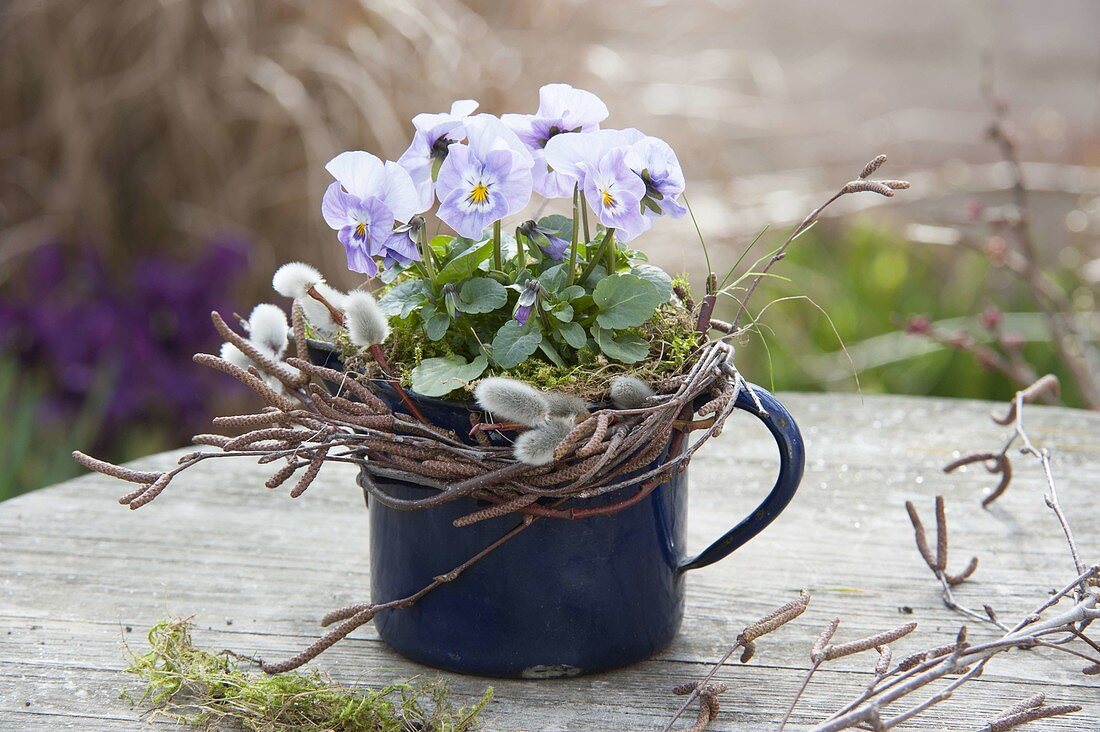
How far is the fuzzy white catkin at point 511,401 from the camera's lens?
0.77 metres

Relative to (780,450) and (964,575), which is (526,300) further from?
(964,575)

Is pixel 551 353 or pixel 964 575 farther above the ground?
pixel 551 353

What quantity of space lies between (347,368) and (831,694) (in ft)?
1.56

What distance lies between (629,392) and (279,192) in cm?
211

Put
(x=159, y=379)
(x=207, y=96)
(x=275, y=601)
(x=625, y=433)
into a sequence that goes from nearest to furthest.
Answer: (x=625, y=433), (x=275, y=601), (x=159, y=379), (x=207, y=96)

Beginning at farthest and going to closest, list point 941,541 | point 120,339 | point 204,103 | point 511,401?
1. point 204,103
2. point 120,339
3. point 941,541
4. point 511,401

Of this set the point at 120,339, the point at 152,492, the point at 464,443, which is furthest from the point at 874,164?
the point at 120,339

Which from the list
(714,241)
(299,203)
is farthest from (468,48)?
(714,241)

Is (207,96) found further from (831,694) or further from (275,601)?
(831,694)

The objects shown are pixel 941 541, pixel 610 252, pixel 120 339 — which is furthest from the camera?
pixel 120 339

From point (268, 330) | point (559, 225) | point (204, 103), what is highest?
point (204, 103)

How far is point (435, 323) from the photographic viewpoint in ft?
2.81

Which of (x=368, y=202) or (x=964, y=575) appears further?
(x=964, y=575)

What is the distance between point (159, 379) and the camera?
2.46m
